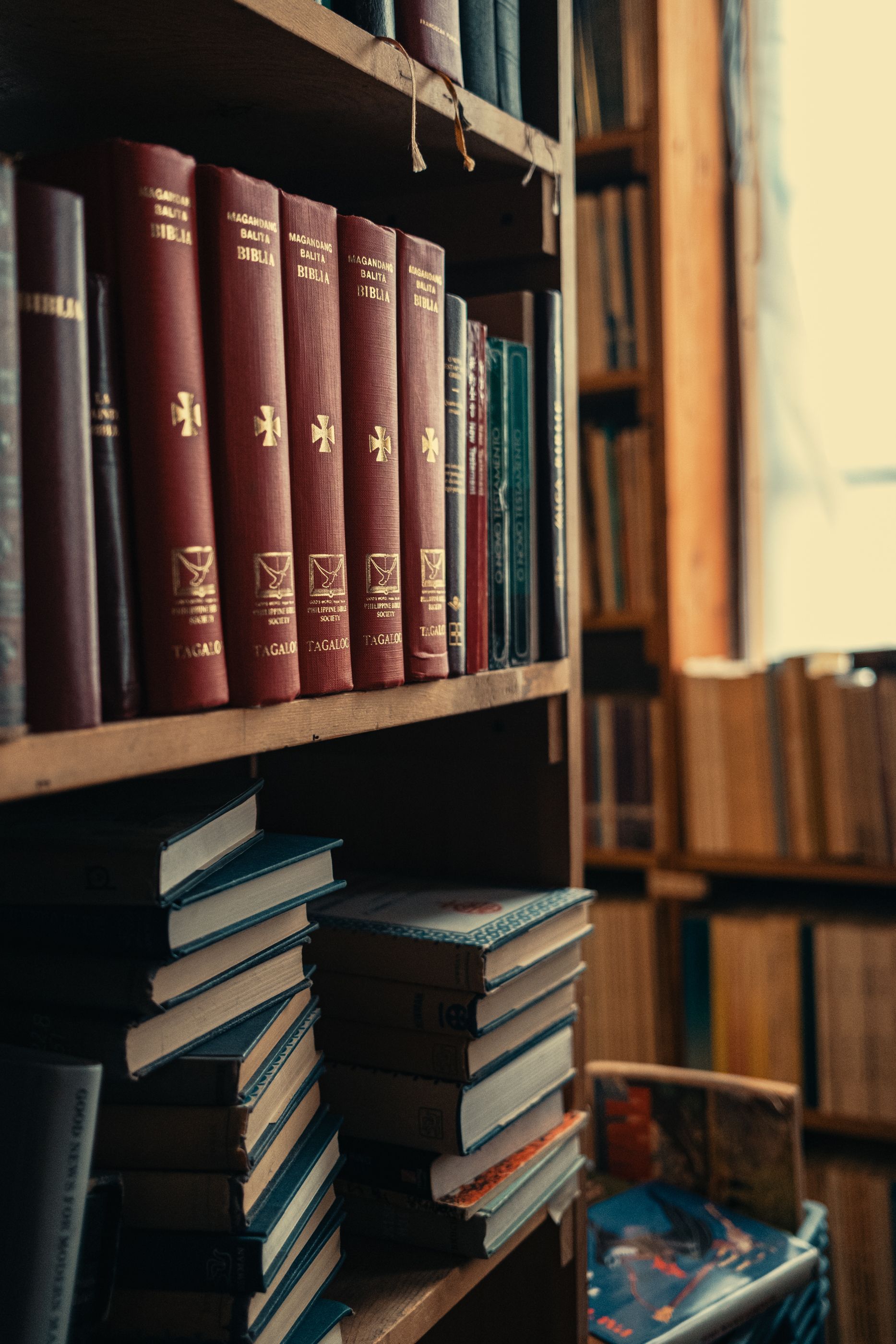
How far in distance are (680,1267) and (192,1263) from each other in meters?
0.73

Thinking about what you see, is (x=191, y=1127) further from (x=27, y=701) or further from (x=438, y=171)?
(x=438, y=171)

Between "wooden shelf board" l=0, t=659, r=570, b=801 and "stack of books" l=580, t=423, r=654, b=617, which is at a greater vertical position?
"stack of books" l=580, t=423, r=654, b=617

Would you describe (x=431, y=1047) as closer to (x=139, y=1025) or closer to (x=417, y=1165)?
(x=417, y=1165)

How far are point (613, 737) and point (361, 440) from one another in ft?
4.28

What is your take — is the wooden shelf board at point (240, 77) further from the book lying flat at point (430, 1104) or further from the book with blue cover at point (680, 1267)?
the book with blue cover at point (680, 1267)

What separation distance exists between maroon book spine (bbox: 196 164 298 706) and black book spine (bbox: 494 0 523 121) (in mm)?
375

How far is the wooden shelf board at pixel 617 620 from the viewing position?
1904 millimetres

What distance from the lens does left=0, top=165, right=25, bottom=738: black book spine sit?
1.43 feet

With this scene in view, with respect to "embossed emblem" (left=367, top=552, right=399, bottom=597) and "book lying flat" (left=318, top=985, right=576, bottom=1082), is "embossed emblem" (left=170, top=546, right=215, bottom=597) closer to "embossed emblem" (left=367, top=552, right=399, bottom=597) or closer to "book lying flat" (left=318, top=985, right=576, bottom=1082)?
"embossed emblem" (left=367, top=552, right=399, bottom=597)

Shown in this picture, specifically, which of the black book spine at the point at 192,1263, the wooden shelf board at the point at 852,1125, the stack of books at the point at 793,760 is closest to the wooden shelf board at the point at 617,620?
the stack of books at the point at 793,760

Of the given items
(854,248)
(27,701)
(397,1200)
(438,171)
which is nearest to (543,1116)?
(397,1200)

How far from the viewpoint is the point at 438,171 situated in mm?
924

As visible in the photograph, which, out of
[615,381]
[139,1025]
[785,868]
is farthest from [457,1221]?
[615,381]

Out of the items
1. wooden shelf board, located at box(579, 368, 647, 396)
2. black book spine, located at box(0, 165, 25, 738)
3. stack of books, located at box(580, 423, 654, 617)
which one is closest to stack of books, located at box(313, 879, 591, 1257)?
black book spine, located at box(0, 165, 25, 738)
